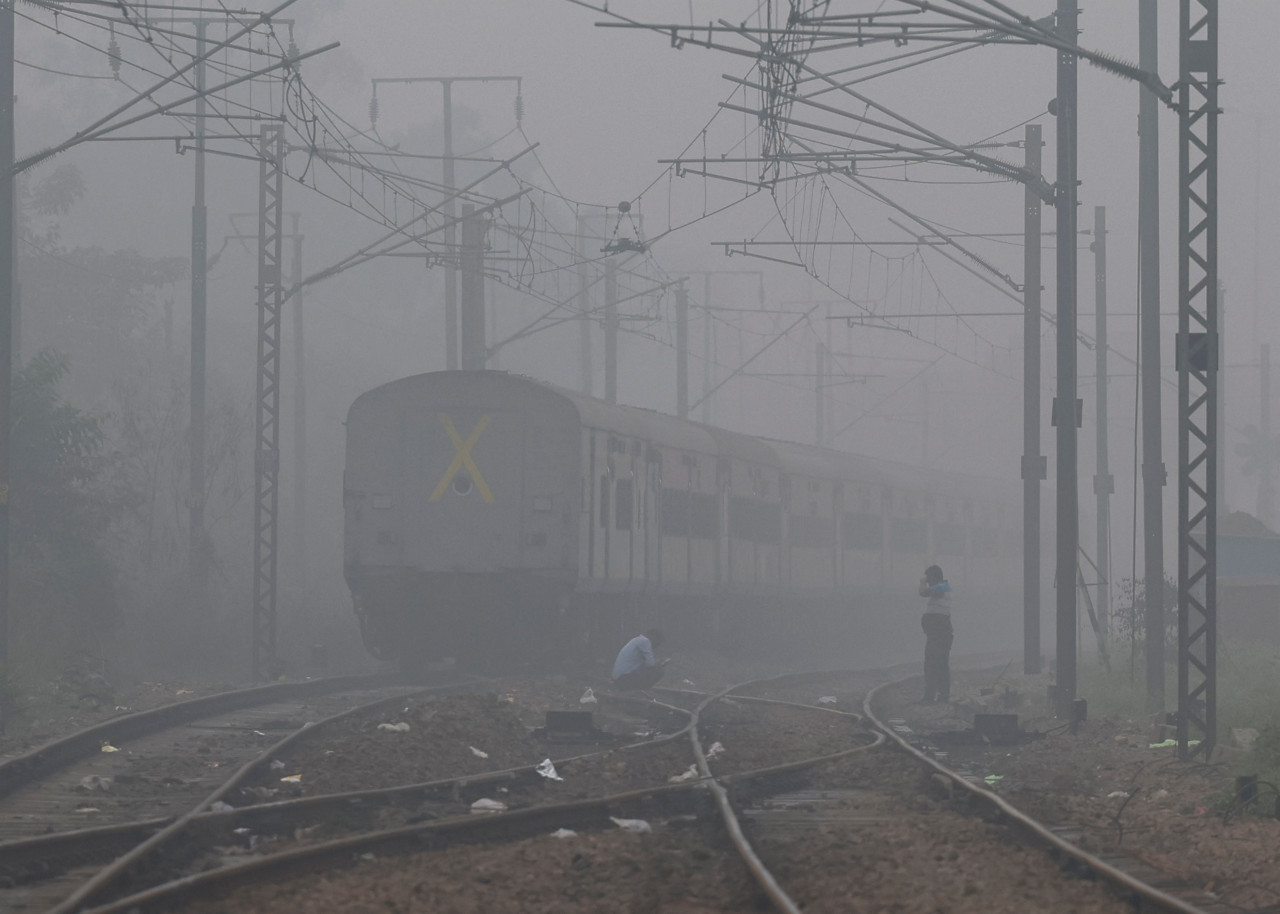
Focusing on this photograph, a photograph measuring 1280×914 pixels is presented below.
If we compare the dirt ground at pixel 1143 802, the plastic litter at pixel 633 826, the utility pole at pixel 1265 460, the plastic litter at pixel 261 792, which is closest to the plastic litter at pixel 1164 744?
the dirt ground at pixel 1143 802

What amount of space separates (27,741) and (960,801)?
788 centimetres

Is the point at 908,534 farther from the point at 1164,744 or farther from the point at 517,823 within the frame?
the point at 517,823

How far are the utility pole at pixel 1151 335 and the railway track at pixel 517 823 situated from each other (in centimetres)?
497

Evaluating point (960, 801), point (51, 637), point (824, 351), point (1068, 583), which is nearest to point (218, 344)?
point (824, 351)

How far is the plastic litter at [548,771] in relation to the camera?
11.6m

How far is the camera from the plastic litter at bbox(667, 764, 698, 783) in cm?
1176

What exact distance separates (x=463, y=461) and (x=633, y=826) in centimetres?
1230

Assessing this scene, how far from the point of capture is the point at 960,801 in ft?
→ 34.7

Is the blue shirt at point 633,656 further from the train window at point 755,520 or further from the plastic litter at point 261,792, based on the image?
the plastic litter at point 261,792

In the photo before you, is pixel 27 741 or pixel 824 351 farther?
pixel 824 351

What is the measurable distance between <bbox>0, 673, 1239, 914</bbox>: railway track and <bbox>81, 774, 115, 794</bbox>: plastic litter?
1.73 meters

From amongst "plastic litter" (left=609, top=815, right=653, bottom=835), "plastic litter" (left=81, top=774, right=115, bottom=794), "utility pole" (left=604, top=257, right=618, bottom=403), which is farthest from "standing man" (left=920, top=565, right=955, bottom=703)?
"utility pole" (left=604, top=257, right=618, bottom=403)

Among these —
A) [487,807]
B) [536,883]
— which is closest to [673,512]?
→ [487,807]

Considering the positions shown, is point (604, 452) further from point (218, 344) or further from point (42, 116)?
point (42, 116)
